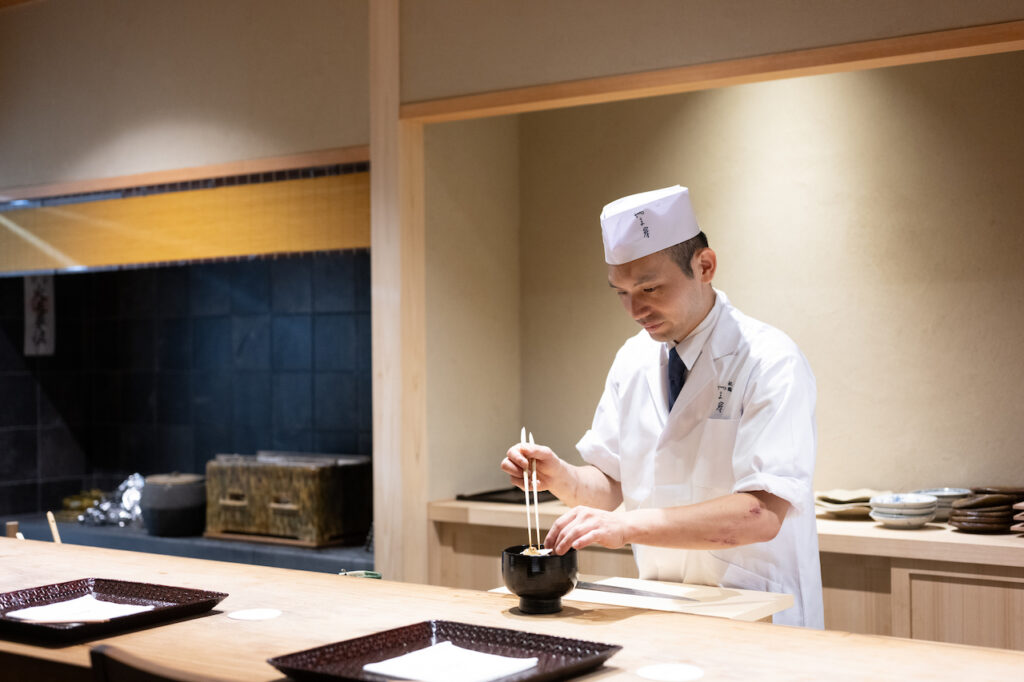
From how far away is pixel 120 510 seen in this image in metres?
5.10

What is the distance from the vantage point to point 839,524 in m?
3.45

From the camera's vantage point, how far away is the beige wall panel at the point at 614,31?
3.01 meters

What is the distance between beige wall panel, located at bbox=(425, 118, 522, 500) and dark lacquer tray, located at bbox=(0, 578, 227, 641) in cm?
194

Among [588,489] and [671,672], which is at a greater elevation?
[588,489]

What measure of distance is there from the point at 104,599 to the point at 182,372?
11.9 feet

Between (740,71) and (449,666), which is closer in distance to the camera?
(449,666)

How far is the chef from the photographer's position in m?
2.18

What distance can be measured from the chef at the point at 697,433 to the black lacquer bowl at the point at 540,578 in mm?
255

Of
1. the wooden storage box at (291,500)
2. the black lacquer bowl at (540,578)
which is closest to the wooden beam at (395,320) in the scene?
the wooden storage box at (291,500)

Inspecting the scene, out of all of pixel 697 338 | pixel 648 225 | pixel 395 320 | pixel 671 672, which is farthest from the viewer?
pixel 395 320

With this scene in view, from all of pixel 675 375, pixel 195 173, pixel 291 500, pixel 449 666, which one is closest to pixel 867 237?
pixel 675 375

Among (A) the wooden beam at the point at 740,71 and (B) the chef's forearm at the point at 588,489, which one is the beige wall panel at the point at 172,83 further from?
(B) the chef's forearm at the point at 588,489

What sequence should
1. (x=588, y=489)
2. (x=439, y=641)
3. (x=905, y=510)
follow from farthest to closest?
(x=905, y=510), (x=588, y=489), (x=439, y=641)

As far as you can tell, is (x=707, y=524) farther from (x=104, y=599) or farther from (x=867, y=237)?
(x=867, y=237)
